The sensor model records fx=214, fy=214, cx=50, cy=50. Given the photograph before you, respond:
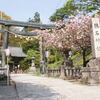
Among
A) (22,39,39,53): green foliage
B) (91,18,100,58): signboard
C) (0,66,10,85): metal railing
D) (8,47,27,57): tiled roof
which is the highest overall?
(22,39,39,53): green foliage

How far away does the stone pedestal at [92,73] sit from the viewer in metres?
12.1

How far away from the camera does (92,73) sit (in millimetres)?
12180

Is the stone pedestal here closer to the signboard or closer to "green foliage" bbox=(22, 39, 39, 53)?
the signboard

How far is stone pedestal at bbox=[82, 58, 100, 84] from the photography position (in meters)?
12.1

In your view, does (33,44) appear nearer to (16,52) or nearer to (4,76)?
(16,52)

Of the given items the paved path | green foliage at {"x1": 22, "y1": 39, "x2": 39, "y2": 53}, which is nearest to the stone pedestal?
the paved path

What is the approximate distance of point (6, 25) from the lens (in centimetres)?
2472

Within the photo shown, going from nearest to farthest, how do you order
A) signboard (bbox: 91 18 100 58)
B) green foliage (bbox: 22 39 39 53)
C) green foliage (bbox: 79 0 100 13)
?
signboard (bbox: 91 18 100 58) < green foliage (bbox: 79 0 100 13) < green foliage (bbox: 22 39 39 53)

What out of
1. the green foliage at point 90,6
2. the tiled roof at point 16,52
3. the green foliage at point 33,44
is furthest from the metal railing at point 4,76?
the tiled roof at point 16,52

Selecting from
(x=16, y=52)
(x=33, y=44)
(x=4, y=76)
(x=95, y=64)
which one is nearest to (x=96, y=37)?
(x=95, y=64)

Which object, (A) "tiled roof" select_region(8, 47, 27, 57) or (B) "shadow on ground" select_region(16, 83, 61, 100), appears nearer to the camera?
(B) "shadow on ground" select_region(16, 83, 61, 100)

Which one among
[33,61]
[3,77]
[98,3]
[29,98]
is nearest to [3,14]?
[33,61]

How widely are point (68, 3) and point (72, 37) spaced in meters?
11.3

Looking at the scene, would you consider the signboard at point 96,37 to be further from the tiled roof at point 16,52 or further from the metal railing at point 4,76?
the tiled roof at point 16,52
